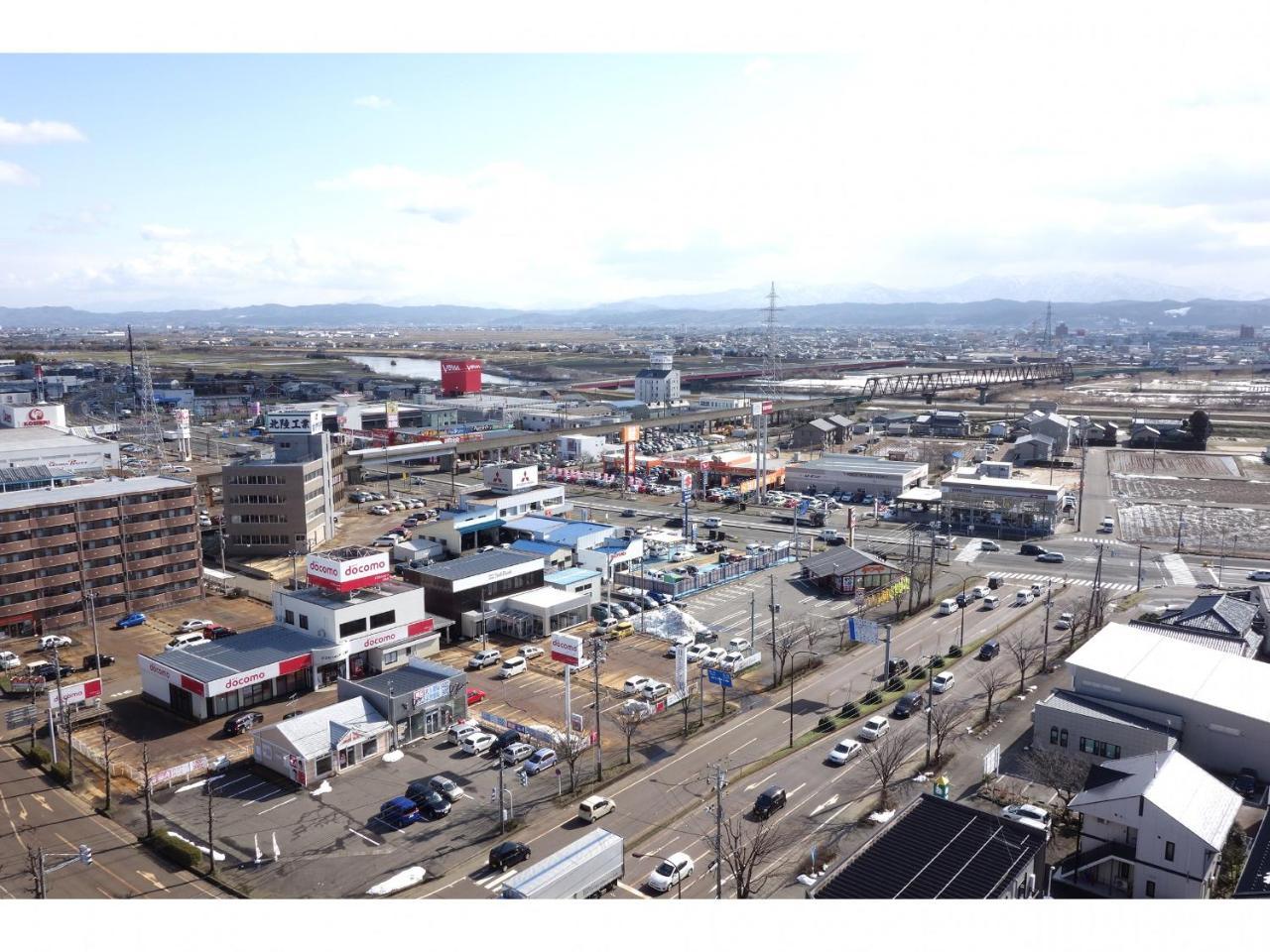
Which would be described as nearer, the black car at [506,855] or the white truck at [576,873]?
the white truck at [576,873]

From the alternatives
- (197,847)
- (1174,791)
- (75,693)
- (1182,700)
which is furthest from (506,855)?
(1182,700)

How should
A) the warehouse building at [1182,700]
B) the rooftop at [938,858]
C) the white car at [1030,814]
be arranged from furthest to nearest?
the warehouse building at [1182,700]
the white car at [1030,814]
the rooftop at [938,858]

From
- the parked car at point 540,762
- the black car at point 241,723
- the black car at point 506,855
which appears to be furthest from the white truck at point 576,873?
the black car at point 241,723

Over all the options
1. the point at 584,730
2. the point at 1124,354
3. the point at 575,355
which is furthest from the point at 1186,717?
the point at 1124,354

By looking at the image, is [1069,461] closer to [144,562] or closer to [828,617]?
[828,617]

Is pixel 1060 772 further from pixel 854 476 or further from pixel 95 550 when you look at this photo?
pixel 854 476

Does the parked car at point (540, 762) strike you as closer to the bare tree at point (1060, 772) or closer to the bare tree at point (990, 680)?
the bare tree at point (1060, 772)

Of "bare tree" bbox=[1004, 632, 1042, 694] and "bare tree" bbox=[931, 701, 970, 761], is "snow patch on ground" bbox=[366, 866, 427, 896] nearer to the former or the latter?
"bare tree" bbox=[931, 701, 970, 761]
